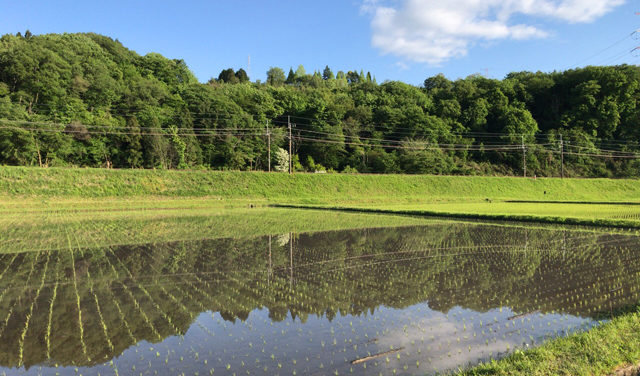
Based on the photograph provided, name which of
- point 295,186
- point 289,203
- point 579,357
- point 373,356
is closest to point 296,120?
point 295,186

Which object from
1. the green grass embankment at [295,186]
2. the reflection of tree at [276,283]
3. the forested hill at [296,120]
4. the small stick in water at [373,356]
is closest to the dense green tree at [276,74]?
the forested hill at [296,120]

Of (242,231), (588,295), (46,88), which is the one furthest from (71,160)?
(588,295)

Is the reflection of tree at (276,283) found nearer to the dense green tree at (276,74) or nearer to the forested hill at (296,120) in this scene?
the forested hill at (296,120)

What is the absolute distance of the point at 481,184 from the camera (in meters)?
48.2

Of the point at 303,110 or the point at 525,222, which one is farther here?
the point at 303,110

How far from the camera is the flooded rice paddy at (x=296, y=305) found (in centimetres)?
526

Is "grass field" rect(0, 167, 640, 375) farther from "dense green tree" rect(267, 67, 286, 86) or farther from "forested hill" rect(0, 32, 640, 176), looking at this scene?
"dense green tree" rect(267, 67, 286, 86)

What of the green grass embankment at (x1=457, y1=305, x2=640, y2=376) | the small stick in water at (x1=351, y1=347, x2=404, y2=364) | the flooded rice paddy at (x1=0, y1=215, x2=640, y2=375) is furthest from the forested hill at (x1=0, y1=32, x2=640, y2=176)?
the green grass embankment at (x1=457, y1=305, x2=640, y2=376)

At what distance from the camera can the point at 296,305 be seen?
7520 millimetres

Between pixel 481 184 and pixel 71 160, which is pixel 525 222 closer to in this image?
pixel 481 184

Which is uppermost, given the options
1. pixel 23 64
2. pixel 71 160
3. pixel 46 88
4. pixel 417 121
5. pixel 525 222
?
pixel 23 64

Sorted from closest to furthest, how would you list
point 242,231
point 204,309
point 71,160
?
point 204,309, point 242,231, point 71,160

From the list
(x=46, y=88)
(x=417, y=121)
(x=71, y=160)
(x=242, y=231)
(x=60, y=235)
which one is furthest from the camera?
(x=417, y=121)

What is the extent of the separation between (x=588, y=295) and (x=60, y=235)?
59.0ft
